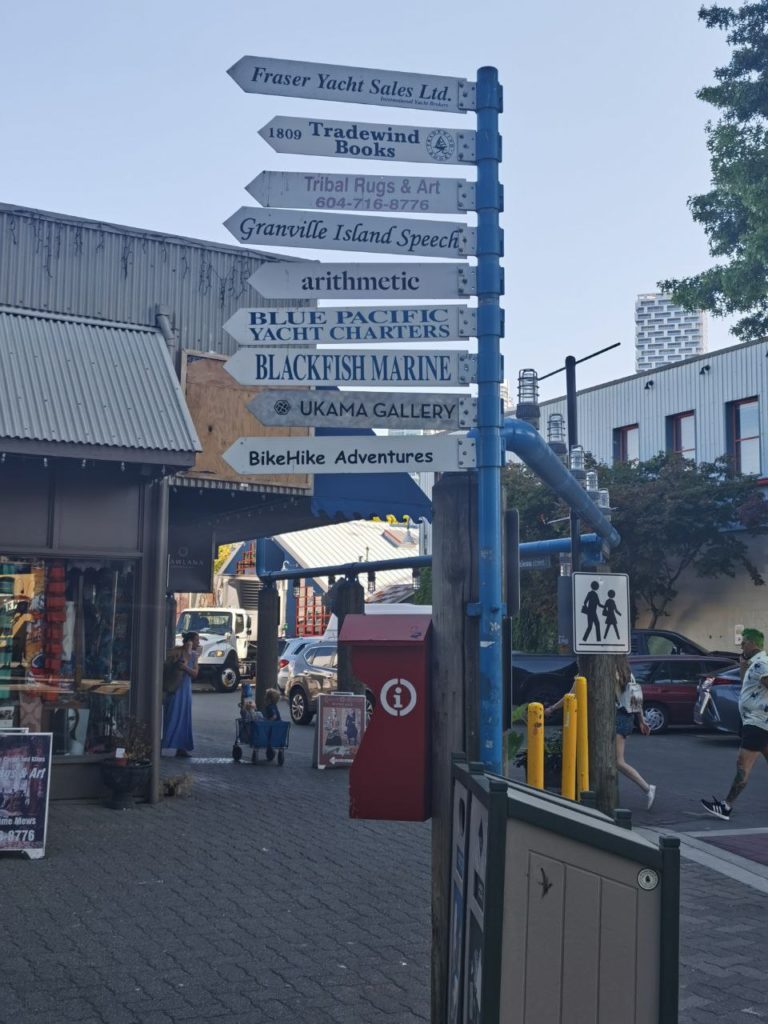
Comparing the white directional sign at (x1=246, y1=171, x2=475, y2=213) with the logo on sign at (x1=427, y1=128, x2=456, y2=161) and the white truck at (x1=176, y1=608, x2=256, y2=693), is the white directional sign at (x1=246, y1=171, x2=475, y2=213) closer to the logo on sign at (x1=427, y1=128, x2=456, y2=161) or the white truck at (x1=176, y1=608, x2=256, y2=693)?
the logo on sign at (x1=427, y1=128, x2=456, y2=161)

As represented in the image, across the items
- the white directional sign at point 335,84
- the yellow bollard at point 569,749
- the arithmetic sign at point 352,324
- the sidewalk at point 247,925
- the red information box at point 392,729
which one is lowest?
the sidewalk at point 247,925

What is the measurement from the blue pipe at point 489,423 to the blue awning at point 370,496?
840cm

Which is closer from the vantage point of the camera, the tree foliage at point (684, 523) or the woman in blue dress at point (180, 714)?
the woman in blue dress at point (180, 714)

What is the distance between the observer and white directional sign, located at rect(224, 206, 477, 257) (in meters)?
5.18

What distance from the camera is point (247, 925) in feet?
23.8

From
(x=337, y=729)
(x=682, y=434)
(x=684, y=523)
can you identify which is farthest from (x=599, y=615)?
(x=682, y=434)

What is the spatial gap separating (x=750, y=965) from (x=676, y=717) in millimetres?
15494

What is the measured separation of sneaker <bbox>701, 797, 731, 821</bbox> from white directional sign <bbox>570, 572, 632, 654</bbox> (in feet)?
8.44

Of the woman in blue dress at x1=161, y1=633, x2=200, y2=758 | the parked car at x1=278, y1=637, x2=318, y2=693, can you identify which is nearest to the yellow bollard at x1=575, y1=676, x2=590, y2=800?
the woman in blue dress at x1=161, y1=633, x2=200, y2=758

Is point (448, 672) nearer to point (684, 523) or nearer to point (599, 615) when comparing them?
point (599, 615)

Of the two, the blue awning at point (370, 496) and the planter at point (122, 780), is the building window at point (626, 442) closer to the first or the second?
the blue awning at point (370, 496)

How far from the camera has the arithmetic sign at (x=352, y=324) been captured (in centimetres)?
511

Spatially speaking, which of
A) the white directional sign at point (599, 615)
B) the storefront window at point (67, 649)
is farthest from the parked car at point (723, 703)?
the storefront window at point (67, 649)

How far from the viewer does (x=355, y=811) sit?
4570 mm
